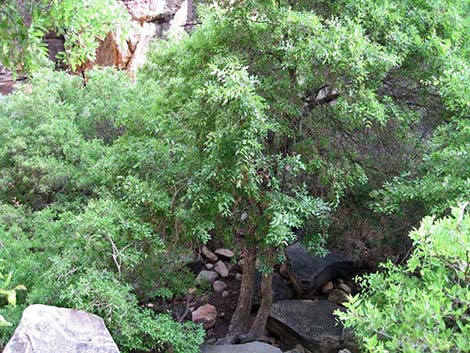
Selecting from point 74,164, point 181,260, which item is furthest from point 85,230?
point 74,164

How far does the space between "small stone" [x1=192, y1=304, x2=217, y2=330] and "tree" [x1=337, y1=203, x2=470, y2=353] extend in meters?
4.99

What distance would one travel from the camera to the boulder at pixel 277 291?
308 inches

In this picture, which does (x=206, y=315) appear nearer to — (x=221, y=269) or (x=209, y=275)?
(x=209, y=275)

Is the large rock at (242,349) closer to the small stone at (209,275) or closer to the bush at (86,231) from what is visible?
the bush at (86,231)

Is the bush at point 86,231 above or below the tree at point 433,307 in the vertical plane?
below

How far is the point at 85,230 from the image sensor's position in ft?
16.5

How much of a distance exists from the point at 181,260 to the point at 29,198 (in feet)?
9.25

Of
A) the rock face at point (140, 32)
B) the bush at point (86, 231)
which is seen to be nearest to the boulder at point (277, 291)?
the bush at point (86, 231)

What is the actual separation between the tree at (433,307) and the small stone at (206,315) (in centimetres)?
499

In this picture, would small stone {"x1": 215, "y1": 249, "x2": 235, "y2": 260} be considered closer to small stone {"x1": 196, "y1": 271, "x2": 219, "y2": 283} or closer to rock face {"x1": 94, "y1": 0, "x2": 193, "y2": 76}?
small stone {"x1": 196, "y1": 271, "x2": 219, "y2": 283}

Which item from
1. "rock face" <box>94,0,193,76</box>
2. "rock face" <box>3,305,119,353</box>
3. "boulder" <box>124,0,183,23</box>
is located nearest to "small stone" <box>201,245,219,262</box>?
"rock face" <box>3,305,119,353</box>

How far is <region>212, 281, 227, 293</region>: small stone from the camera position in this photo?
870 cm

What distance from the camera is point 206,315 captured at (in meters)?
7.79

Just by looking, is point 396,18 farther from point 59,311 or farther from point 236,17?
point 59,311
